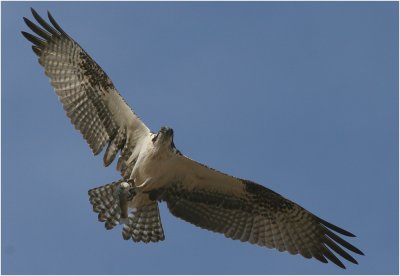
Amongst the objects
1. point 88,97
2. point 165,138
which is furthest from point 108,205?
point 88,97

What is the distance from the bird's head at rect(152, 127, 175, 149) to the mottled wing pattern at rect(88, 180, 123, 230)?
1.22 meters

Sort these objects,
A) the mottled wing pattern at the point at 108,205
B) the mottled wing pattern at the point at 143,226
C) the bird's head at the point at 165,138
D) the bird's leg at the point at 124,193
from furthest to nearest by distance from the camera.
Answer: the mottled wing pattern at the point at 143,226, the mottled wing pattern at the point at 108,205, the bird's leg at the point at 124,193, the bird's head at the point at 165,138

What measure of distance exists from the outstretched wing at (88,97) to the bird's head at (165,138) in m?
0.68

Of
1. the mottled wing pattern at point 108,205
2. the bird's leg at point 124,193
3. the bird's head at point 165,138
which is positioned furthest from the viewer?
the mottled wing pattern at point 108,205

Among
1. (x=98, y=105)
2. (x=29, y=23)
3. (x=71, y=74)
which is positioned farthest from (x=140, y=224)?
(x=29, y=23)

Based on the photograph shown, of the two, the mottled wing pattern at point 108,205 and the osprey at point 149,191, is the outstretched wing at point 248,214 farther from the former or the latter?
the mottled wing pattern at point 108,205

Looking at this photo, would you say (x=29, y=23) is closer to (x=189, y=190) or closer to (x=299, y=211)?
(x=189, y=190)

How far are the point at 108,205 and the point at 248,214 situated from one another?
2.49 metres

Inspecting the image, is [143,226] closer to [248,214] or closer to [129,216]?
[129,216]

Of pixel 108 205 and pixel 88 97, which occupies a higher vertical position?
pixel 88 97

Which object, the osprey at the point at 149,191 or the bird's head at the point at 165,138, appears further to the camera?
the osprey at the point at 149,191

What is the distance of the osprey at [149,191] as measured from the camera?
11.0 m

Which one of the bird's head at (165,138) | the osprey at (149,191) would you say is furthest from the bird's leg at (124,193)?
the bird's head at (165,138)

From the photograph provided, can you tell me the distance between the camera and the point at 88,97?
449 inches
